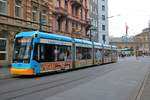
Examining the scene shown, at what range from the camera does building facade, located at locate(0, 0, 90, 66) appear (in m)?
32.2

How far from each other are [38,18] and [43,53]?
18248mm

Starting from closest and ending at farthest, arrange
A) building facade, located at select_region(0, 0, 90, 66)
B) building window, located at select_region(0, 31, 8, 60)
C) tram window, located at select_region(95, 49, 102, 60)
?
building window, located at select_region(0, 31, 8, 60), building facade, located at select_region(0, 0, 90, 66), tram window, located at select_region(95, 49, 102, 60)

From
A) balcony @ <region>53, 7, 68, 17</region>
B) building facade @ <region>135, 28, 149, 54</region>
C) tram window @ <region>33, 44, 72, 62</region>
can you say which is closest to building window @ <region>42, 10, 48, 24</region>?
balcony @ <region>53, 7, 68, 17</region>

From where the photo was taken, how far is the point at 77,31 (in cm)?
5497

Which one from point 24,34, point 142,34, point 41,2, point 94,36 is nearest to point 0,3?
point 41,2

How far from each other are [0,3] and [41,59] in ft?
41.5

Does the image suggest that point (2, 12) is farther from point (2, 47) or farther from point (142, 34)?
point (142, 34)

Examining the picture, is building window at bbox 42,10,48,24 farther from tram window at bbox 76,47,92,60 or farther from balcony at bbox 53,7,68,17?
tram window at bbox 76,47,92,60

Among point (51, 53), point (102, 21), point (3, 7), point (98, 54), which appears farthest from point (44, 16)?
point (102, 21)

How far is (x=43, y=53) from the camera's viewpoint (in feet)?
72.1

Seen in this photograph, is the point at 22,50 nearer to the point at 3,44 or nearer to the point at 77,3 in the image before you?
the point at 3,44

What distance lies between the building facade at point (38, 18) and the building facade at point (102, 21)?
107 feet

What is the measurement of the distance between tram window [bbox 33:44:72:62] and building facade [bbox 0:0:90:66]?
552 centimetres

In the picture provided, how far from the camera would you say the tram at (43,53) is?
68.0ft
